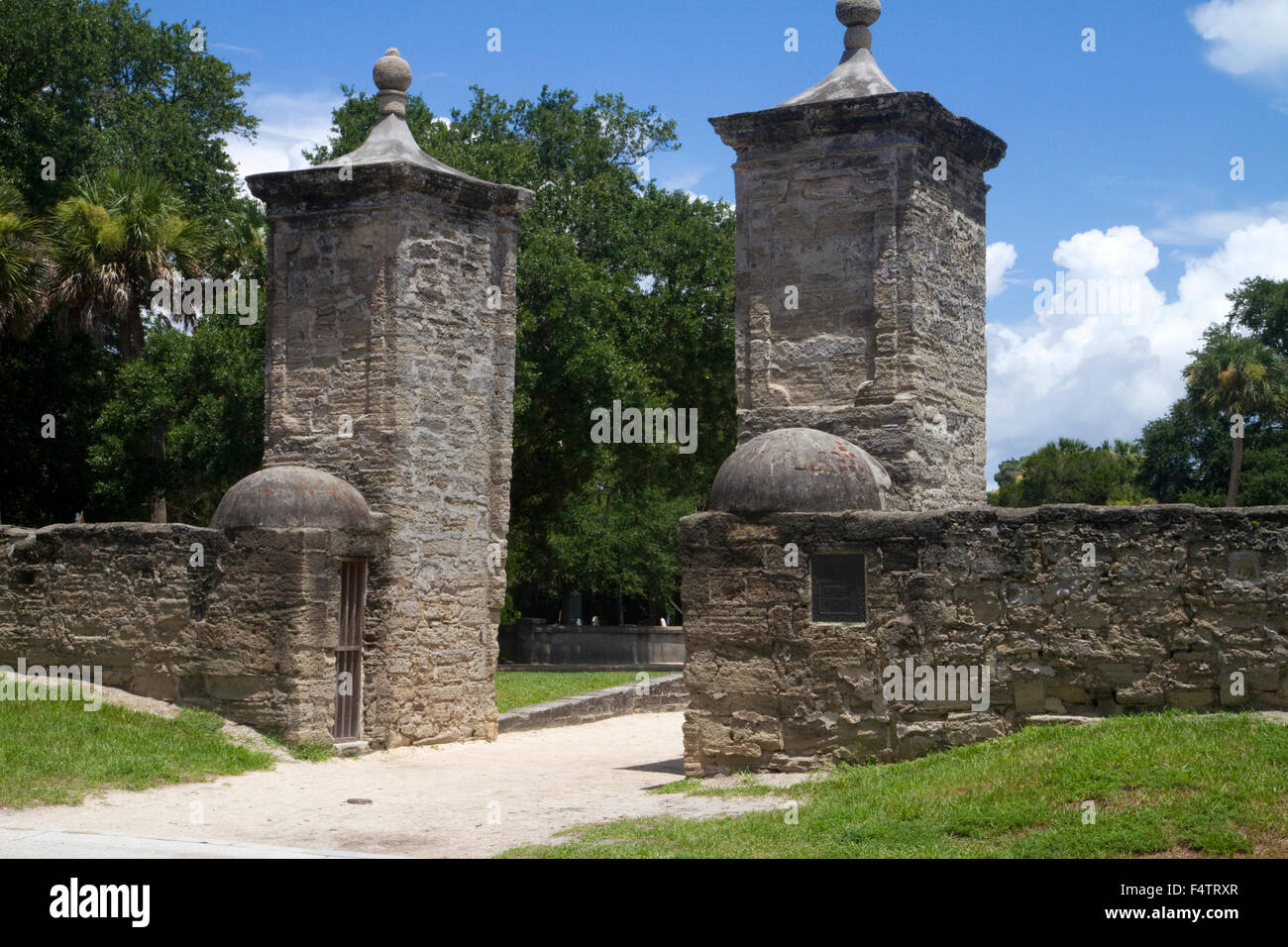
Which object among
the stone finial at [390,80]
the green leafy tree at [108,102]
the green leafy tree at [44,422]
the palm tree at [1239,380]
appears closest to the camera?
the stone finial at [390,80]

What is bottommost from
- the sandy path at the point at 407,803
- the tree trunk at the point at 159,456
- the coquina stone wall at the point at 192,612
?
the sandy path at the point at 407,803

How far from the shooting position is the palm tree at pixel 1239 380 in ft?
119

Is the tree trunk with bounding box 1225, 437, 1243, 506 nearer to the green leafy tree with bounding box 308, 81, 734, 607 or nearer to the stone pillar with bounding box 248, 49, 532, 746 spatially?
the green leafy tree with bounding box 308, 81, 734, 607

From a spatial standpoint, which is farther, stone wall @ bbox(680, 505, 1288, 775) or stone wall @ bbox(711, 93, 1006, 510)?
Result: stone wall @ bbox(711, 93, 1006, 510)

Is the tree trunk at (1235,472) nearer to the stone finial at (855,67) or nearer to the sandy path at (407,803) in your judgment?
the stone finial at (855,67)

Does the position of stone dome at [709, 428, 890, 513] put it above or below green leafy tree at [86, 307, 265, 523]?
below

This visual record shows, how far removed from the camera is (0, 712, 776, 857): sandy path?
8383mm

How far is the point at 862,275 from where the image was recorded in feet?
39.3

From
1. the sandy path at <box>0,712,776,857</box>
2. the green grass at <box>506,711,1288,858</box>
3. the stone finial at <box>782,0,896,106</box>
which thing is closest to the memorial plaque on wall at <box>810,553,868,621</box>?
the green grass at <box>506,711,1288,858</box>

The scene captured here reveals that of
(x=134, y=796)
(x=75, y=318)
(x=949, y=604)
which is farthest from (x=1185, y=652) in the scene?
(x=75, y=318)

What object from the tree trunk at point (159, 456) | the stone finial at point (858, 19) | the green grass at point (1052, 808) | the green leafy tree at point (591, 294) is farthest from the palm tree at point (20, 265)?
the green grass at point (1052, 808)

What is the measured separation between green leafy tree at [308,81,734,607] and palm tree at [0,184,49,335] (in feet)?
18.4

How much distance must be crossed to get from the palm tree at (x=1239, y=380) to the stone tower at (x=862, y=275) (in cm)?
2611
